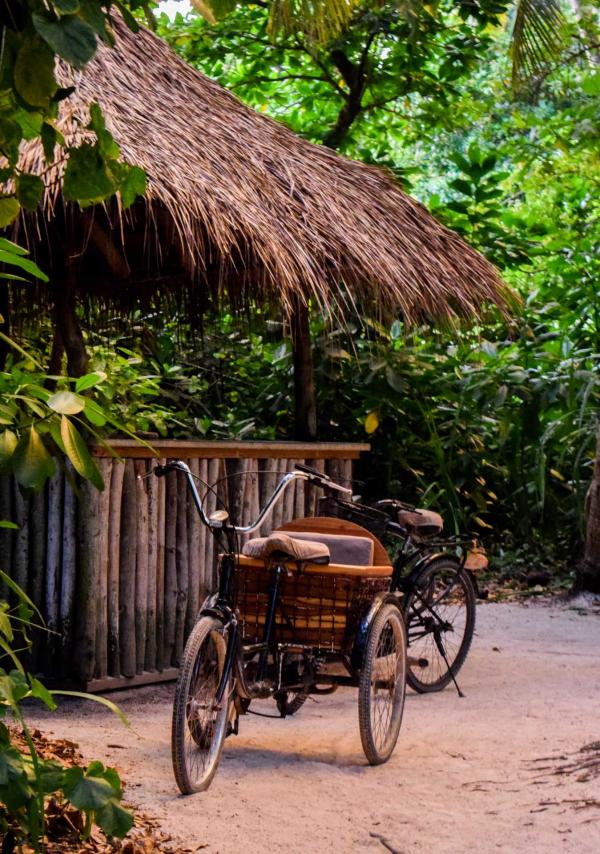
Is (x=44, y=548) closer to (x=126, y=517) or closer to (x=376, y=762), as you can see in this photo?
(x=126, y=517)

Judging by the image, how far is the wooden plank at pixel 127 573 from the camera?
5340mm

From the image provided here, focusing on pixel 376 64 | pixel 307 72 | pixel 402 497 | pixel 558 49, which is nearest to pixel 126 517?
pixel 402 497

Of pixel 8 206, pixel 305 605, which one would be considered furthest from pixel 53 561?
pixel 8 206

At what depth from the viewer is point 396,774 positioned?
4168 mm

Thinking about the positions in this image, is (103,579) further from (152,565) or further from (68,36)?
(68,36)

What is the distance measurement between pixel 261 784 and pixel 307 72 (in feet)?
33.8

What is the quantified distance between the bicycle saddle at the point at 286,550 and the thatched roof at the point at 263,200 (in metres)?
1.60

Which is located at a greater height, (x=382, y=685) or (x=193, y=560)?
(x=193, y=560)

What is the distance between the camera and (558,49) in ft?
28.4

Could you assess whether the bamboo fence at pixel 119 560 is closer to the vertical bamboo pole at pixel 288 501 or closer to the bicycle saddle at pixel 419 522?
the vertical bamboo pole at pixel 288 501

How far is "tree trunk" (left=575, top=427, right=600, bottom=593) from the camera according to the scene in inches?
309

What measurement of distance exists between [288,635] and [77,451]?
287 centimetres

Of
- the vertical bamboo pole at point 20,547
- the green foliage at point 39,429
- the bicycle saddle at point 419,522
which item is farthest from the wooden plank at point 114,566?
the green foliage at point 39,429

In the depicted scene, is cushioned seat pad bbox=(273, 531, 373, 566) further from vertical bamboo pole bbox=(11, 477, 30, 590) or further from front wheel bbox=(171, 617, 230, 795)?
vertical bamboo pole bbox=(11, 477, 30, 590)
